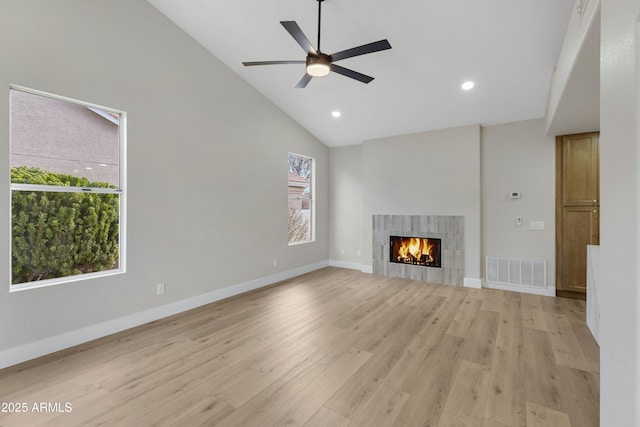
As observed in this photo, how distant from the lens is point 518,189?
4793 mm

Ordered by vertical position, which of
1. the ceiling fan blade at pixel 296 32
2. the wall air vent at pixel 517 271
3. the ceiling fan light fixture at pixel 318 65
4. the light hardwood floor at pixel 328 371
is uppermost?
the ceiling fan blade at pixel 296 32

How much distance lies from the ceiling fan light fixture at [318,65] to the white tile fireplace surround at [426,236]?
3.56 metres

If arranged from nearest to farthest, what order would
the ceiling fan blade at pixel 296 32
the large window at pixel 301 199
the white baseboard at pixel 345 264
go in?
the ceiling fan blade at pixel 296 32, the large window at pixel 301 199, the white baseboard at pixel 345 264

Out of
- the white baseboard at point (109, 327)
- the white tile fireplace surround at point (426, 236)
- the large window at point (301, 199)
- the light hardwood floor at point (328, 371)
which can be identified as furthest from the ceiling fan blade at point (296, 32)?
the white tile fireplace surround at point (426, 236)

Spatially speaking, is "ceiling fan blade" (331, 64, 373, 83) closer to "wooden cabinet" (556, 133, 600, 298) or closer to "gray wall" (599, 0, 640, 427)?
"gray wall" (599, 0, 640, 427)

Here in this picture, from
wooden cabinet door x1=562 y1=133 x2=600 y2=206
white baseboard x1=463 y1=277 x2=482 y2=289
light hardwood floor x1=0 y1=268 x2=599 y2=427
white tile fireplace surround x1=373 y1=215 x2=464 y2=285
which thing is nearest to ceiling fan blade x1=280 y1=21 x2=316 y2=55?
light hardwood floor x1=0 y1=268 x2=599 y2=427

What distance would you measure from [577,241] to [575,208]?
0.50m

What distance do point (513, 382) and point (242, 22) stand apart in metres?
4.61

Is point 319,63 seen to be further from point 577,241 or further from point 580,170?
point 577,241

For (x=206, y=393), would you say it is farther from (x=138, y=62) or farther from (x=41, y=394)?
(x=138, y=62)

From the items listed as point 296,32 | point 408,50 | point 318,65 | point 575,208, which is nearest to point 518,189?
point 575,208

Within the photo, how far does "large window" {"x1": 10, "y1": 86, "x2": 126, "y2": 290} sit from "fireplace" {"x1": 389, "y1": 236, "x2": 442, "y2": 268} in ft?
15.0

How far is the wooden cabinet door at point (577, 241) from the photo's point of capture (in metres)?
4.29

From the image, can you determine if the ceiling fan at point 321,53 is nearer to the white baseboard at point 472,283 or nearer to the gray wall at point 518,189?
the gray wall at point 518,189
